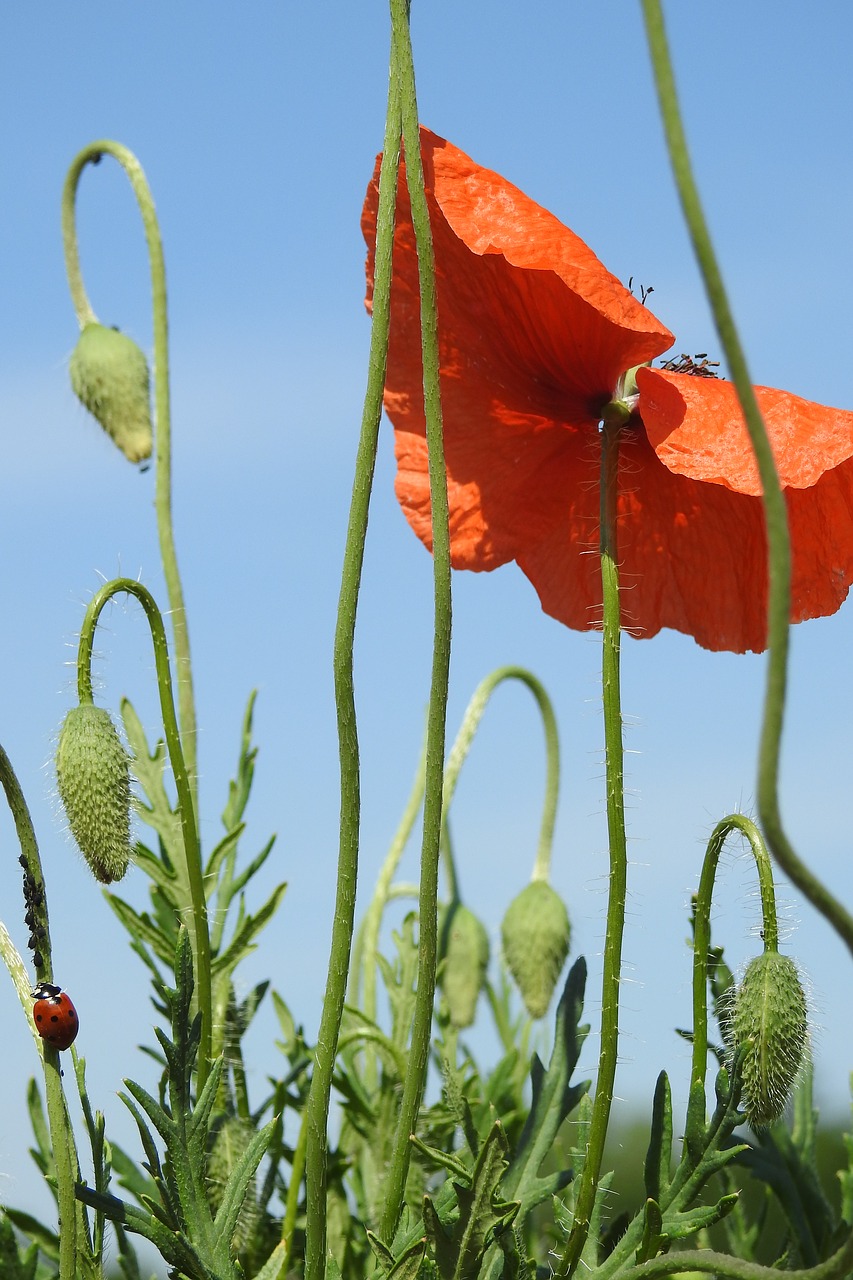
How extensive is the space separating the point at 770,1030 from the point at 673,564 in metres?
0.63

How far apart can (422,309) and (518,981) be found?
1.10 meters

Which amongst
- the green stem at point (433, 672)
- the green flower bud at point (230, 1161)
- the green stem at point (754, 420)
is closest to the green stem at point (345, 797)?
the green stem at point (433, 672)

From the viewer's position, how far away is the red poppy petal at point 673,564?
5.19 ft

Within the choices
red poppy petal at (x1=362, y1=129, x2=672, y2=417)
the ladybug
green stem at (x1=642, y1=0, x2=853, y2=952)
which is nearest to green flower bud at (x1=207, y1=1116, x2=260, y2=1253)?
the ladybug

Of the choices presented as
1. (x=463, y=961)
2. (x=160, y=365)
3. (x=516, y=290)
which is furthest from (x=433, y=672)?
(x=463, y=961)

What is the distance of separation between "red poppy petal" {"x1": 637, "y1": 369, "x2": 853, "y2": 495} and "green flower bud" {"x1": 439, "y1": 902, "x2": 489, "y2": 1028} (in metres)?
1.07

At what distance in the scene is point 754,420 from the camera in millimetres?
698

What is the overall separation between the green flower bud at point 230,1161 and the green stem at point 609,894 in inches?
20.3

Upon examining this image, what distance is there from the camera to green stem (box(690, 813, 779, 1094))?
3.89 ft

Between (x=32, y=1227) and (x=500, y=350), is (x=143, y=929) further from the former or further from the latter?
(x=500, y=350)

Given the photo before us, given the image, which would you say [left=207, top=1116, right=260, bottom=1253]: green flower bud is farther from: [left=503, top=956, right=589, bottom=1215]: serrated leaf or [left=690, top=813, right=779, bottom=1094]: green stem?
[left=690, top=813, right=779, bottom=1094]: green stem

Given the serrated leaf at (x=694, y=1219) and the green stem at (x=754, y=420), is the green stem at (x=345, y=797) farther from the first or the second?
the green stem at (x=754, y=420)

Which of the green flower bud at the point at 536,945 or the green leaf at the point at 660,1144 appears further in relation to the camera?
the green flower bud at the point at 536,945

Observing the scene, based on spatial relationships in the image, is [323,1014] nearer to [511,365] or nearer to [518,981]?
[511,365]
